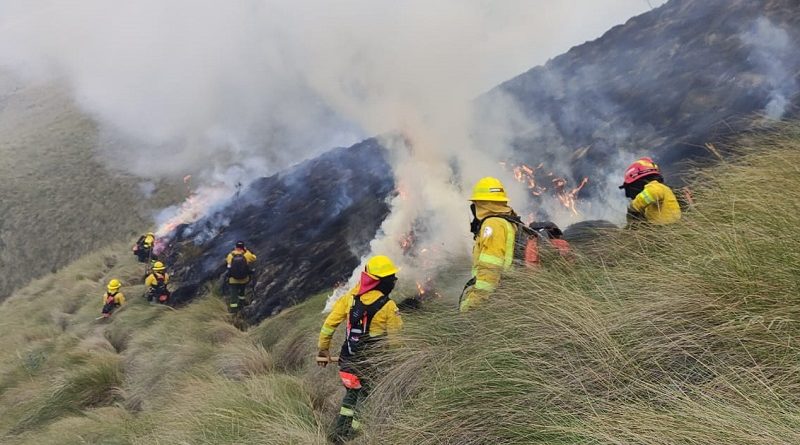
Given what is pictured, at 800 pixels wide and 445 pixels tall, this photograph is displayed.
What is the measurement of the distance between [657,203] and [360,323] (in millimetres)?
2778

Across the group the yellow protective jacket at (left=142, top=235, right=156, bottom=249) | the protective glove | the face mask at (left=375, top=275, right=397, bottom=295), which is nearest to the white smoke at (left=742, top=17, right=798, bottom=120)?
the face mask at (left=375, top=275, right=397, bottom=295)

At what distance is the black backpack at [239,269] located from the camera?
10914 mm

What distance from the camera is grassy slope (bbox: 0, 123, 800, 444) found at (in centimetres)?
199

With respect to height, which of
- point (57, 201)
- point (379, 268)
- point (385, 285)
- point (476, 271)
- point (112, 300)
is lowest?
point (476, 271)

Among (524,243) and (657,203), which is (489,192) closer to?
(524,243)

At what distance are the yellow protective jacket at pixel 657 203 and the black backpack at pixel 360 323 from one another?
2.42 metres

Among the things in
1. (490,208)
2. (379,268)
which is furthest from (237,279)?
(490,208)

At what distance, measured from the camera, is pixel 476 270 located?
159 inches

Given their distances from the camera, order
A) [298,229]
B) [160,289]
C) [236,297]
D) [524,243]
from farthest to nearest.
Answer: [298,229] < [160,289] < [236,297] < [524,243]

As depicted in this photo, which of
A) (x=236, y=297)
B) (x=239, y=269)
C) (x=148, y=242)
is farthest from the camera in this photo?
(x=148, y=242)

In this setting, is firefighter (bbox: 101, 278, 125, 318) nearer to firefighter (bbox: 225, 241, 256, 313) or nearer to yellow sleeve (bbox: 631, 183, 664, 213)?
firefighter (bbox: 225, 241, 256, 313)

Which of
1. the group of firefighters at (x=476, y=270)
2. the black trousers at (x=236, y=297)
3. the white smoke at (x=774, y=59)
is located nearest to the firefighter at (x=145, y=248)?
the black trousers at (x=236, y=297)

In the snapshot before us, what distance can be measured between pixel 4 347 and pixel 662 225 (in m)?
14.4

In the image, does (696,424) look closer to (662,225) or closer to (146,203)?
(662,225)
